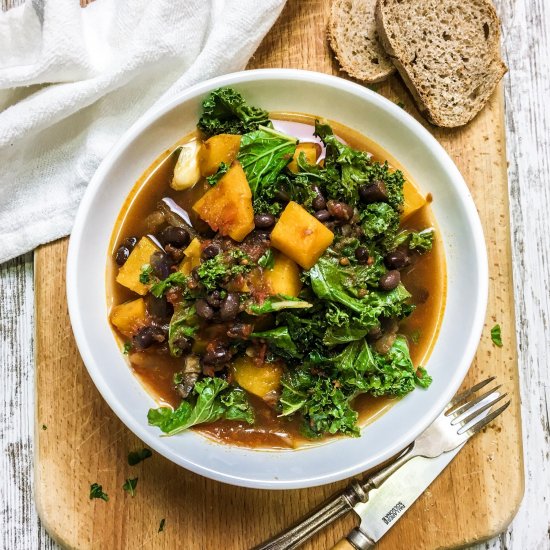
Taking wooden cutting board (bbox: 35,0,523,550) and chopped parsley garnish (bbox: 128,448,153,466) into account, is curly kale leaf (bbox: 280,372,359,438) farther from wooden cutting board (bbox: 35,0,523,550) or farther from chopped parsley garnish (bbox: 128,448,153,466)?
chopped parsley garnish (bbox: 128,448,153,466)

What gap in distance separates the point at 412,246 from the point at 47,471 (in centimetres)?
273

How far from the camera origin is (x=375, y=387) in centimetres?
359

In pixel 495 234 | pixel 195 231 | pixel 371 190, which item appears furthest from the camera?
pixel 495 234

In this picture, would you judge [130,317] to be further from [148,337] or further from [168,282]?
[168,282]

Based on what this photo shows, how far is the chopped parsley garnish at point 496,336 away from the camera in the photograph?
156 inches

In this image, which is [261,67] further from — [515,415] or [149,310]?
[515,415]

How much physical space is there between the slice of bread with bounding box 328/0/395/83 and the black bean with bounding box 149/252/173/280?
168cm

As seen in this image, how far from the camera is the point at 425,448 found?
3809 millimetres

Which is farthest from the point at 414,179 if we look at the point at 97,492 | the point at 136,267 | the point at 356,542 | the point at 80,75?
the point at 97,492

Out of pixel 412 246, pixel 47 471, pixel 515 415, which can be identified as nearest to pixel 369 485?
pixel 515 415

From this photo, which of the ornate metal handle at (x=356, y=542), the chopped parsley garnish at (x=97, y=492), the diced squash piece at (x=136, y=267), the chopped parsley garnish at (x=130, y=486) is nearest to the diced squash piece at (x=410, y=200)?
the diced squash piece at (x=136, y=267)

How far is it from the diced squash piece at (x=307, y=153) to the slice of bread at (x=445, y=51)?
77 centimetres

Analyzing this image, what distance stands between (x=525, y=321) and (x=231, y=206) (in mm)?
2284

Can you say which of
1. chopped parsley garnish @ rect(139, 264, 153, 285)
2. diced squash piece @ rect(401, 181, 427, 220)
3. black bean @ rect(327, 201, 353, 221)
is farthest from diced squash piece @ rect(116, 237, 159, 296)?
diced squash piece @ rect(401, 181, 427, 220)
